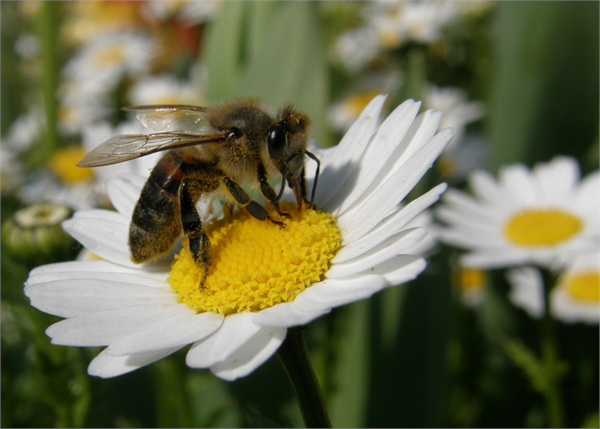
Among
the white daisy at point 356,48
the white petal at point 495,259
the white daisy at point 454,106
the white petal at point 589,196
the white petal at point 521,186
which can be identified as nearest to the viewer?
the white petal at point 495,259

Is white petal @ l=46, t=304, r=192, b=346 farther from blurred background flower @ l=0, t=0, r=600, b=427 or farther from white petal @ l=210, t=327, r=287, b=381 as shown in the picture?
blurred background flower @ l=0, t=0, r=600, b=427

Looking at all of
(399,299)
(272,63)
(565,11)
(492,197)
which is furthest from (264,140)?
(565,11)

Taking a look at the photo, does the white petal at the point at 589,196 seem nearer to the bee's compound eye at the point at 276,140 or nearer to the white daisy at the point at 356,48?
the bee's compound eye at the point at 276,140

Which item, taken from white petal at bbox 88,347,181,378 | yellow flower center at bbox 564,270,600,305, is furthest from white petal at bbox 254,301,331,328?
yellow flower center at bbox 564,270,600,305

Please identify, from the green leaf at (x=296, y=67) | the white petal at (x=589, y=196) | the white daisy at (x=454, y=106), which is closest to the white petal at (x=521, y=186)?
the white petal at (x=589, y=196)

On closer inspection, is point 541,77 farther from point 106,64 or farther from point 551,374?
point 106,64

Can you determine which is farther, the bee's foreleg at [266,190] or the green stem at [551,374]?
the green stem at [551,374]

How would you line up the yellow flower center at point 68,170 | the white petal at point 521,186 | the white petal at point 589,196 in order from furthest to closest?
the yellow flower center at point 68,170 < the white petal at point 521,186 < the white petal at point 589,196
